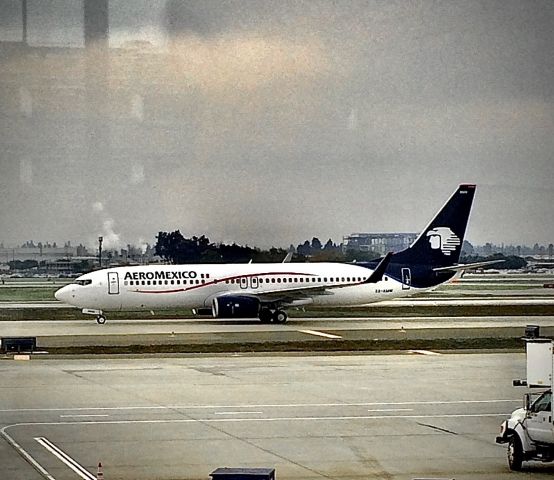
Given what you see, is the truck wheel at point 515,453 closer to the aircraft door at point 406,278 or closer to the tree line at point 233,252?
the tree line at point 233,252

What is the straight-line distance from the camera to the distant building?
19.9 meters

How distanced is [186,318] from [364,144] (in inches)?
626

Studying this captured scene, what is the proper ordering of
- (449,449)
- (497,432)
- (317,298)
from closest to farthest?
(449,449), (497,432), (317,298)

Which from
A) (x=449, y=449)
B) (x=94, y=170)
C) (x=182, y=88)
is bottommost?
(x=449, y=449)

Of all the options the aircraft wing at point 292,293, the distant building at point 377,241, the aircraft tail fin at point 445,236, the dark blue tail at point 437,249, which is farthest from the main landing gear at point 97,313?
the distant building at point 377,241

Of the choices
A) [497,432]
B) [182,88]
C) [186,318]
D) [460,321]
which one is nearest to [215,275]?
[186,318]

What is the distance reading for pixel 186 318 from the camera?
32.4m

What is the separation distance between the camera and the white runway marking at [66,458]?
1023 centimetres

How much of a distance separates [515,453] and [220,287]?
2094 centimetres

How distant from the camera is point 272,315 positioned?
103ft

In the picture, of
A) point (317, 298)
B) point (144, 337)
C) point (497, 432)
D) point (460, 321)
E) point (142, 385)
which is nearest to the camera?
point (497, 432)

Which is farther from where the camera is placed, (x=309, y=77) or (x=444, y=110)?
(x=444, y=110)

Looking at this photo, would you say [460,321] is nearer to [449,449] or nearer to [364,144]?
[364,144]

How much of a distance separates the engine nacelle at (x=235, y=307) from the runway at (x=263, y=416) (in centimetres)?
974
